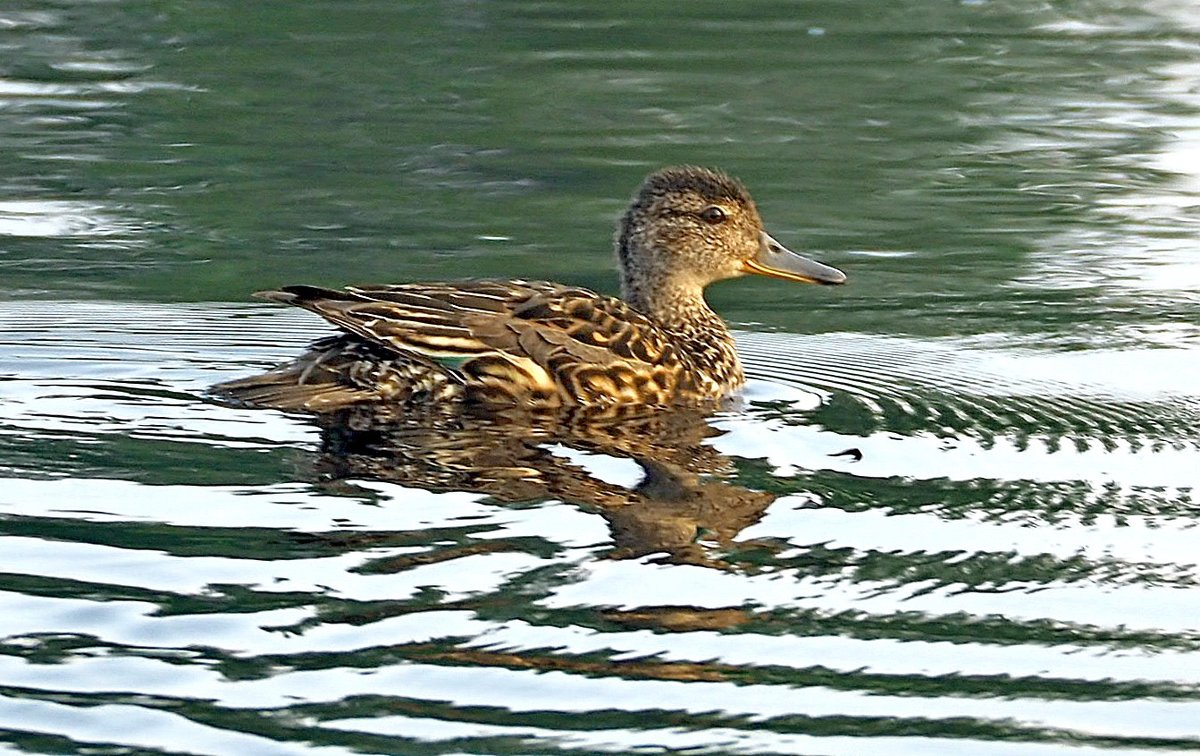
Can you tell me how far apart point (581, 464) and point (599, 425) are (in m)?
0.69

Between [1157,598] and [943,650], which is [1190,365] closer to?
[1157,598]

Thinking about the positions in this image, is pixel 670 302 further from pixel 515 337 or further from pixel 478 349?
pixel 478 349

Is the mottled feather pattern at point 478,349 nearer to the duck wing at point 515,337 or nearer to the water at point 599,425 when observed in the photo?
the duck wing at point 515,337

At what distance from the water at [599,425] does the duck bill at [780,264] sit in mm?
309

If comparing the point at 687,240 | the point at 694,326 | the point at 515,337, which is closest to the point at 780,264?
the point at 687,240

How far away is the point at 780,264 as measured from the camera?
8.97 metres

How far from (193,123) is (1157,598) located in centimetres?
828

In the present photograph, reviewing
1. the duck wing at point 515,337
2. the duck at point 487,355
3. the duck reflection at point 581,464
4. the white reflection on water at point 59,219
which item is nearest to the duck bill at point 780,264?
the duck at point 487,355

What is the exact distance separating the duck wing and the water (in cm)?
25

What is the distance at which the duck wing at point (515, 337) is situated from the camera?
7652mm

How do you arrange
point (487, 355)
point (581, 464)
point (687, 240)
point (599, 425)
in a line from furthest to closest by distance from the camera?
1. point (687, 240)
2. point (487, 355)
3. point (599, 425)
4. point (581, 464)

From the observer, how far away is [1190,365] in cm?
855

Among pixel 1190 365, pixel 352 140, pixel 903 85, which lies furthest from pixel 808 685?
pixel 903 85

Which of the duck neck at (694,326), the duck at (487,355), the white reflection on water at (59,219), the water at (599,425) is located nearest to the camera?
the water at (599,425)
